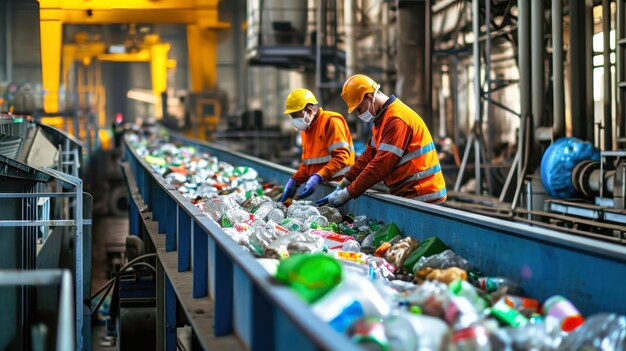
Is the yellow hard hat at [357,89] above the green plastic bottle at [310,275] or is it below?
above

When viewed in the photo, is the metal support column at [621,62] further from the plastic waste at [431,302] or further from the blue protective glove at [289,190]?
the plastic waste at [431,302]

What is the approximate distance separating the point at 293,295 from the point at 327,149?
14.2 feet

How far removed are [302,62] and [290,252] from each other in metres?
16.5

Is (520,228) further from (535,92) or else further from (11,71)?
(11,71)

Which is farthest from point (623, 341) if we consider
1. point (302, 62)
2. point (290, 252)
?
point (302, 62)

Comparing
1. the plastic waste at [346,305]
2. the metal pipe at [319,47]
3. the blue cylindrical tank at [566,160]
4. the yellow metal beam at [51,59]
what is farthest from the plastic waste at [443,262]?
the yellow metal beam at [51,59]

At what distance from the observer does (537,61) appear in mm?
9469

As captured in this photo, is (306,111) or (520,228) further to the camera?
(306,111)

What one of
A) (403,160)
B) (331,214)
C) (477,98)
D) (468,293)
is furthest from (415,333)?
(477,98)

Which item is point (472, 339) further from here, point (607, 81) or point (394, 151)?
point (607, 81)

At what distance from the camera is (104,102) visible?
122 feet

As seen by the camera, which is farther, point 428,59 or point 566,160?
point 428,59

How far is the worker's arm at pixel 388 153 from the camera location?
5.09m

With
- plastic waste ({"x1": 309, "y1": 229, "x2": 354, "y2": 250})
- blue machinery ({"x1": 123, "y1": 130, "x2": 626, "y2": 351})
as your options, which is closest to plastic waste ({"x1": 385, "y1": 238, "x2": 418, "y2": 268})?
blue machinery ({"x1": 123, "y1": 130, "x2": 626, "y2": 351})
